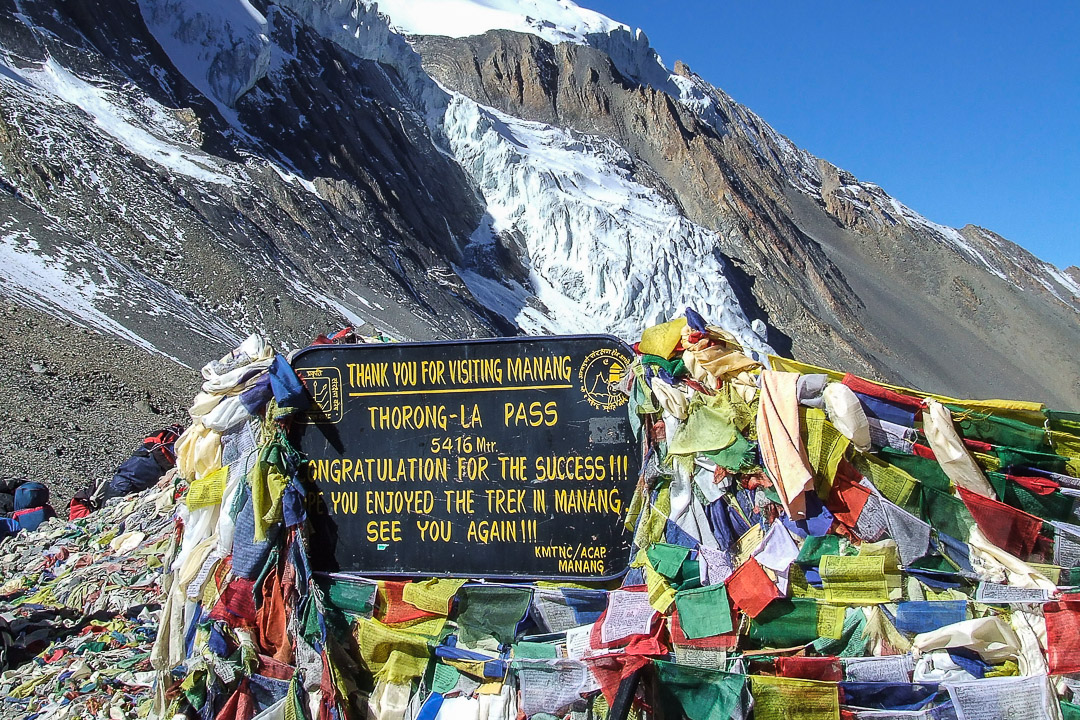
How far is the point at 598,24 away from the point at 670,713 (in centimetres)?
9087

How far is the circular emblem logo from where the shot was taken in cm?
361

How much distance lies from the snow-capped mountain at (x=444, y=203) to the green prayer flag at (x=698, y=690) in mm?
9965

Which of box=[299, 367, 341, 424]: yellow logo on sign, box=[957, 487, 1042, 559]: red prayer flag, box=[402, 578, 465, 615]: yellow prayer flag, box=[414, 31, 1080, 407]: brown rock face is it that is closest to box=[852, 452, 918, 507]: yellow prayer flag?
box=[957, 487, 1042, 559]: red prayer flag

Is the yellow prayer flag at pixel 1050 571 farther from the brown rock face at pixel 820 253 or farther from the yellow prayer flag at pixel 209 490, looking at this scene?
the brown rock face at pixel 820 253

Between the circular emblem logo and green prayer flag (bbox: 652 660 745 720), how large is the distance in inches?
42.6

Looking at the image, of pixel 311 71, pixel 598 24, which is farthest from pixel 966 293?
pixel 311 71

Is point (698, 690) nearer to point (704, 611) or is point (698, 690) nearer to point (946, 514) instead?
point (704, 611)

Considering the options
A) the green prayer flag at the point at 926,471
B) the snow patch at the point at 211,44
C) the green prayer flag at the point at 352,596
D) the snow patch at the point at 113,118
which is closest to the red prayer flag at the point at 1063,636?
the green prayer flag at the point at 926,471

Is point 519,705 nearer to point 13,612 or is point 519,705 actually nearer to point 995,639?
point 995,639

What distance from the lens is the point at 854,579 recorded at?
3.24 m

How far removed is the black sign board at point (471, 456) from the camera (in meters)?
3.63

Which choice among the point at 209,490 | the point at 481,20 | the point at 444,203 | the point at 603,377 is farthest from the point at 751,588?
the point at 481,20

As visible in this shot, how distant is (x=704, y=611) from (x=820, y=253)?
225 ft

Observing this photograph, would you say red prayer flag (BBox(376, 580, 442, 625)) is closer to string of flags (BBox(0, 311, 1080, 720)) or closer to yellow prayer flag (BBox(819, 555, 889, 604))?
string of flags (BBox(0, 311, 1080, 720))
